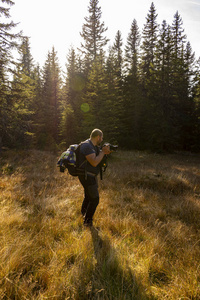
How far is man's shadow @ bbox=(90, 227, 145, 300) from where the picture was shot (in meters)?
1.96

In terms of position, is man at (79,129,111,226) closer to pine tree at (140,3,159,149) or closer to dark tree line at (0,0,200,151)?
dark tree line at (0,0,200,151)

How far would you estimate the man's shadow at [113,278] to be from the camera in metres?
1.96

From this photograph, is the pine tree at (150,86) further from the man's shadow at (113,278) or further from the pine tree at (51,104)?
the man's shadow at (113,278)

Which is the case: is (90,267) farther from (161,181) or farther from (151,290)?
(161,181)

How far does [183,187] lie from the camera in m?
7.48

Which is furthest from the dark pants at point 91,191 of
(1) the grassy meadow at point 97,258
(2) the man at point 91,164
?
(1) the grassy meadow at point 97,258

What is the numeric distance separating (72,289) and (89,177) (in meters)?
1.93

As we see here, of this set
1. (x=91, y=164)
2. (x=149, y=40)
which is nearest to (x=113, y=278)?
(x=91, y=164)

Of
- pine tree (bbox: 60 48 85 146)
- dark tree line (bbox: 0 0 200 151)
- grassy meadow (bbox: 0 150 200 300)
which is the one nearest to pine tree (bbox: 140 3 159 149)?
dark tree line (bbox: 0 0 200 151)

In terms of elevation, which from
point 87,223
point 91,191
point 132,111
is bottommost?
point 87,223

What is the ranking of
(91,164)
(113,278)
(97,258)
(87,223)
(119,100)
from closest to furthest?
(113,278) → (97,258) → (91,164) → (87,223) → (119,100)

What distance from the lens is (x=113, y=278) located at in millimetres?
2213

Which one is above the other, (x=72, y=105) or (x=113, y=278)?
(x=72, y=105)

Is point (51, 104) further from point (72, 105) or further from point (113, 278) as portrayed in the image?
point (113, 278)
